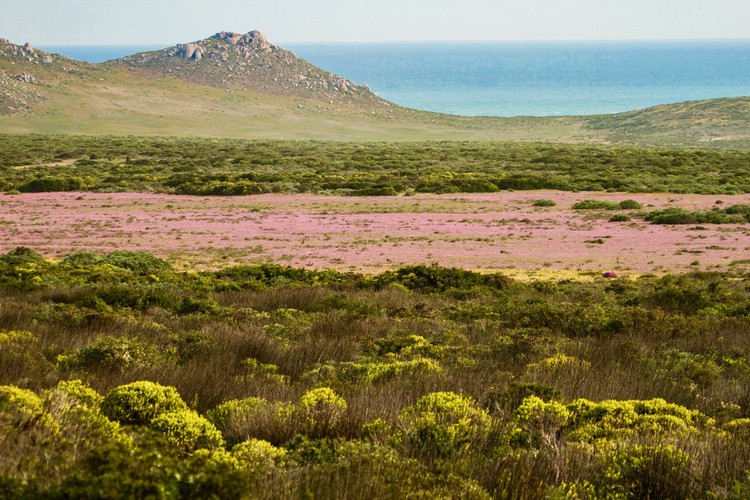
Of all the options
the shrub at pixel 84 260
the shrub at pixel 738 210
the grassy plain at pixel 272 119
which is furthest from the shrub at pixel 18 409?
the grassy plain at pixel 272 119

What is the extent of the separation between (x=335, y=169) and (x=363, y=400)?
52.6 metres

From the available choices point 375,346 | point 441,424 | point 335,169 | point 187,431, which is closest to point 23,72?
point 335,169

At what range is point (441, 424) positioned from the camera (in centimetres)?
472

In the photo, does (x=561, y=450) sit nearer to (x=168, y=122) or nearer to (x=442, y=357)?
(x=442, y=357)

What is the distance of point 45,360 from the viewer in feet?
20.9

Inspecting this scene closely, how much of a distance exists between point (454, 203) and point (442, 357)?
1154 inches

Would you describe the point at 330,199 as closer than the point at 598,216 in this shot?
No

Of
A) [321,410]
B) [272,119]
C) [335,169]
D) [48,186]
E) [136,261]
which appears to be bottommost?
[48,186]

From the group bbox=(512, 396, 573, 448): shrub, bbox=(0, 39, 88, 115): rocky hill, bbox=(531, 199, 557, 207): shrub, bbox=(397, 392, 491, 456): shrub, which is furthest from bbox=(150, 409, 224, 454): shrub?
bbox=(0, 39, 88, 115): rocky hill

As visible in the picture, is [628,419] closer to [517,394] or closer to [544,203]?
[517,394]

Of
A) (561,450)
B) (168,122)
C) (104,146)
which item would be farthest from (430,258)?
(168,122)

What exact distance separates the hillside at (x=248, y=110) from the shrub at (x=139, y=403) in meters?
97.4

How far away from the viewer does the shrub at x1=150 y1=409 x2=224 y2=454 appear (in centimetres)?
424

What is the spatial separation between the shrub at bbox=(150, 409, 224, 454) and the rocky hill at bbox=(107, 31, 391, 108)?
487 ft
